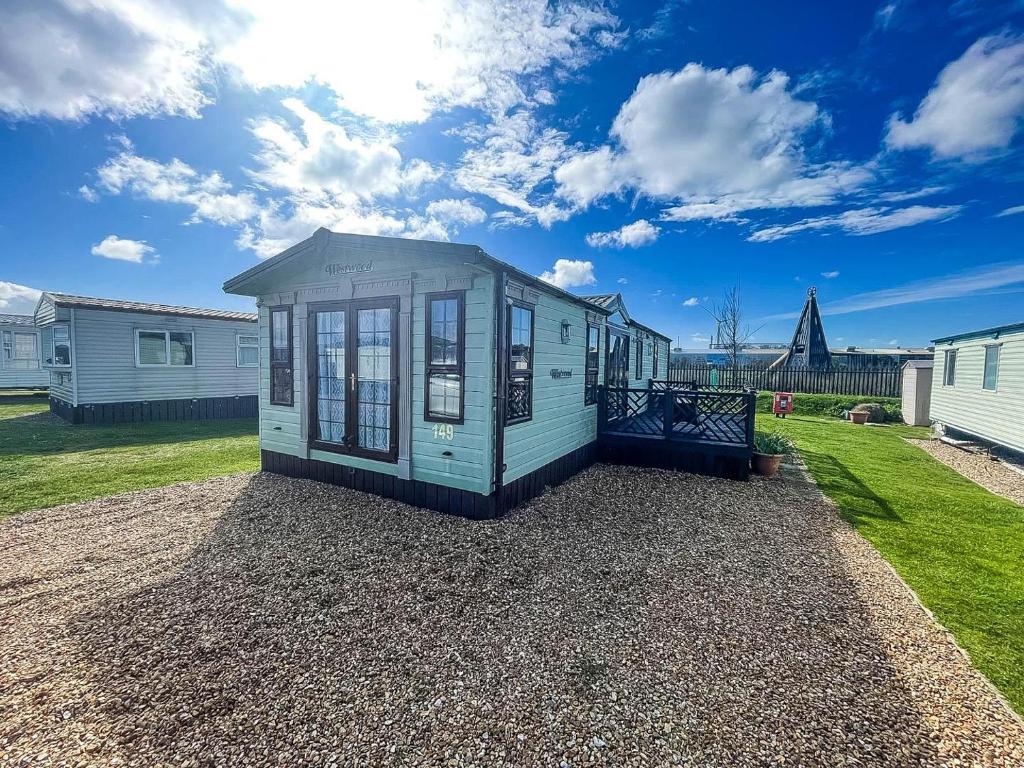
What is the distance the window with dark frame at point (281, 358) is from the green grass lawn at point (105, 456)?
1.70 m

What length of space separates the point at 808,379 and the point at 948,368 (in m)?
6.83

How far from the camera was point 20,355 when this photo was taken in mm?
19078

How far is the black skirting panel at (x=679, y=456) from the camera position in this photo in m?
7.11

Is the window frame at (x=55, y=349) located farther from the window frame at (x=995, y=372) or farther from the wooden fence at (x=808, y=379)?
the window frame at (x=995, y=372)

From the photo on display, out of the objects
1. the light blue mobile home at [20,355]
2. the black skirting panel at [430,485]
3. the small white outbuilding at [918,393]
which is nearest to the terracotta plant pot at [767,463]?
the black skirting panel at [430,485]

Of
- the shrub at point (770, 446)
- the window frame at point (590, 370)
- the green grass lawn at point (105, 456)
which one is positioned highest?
the window frame at point (590, 370)

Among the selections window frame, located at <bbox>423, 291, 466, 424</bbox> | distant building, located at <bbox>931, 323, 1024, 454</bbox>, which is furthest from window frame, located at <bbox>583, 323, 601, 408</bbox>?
distant building, located at <bbox>931, 323, 1024, 454</bbox>

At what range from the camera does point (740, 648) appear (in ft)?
9.13

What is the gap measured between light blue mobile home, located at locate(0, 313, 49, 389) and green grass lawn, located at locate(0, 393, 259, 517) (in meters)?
10.3

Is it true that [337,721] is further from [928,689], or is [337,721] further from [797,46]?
[797,46]

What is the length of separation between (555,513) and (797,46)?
9.75 metres

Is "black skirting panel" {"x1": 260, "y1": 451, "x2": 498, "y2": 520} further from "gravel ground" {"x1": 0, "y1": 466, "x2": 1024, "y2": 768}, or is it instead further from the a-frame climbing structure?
the a-frame climbing structure

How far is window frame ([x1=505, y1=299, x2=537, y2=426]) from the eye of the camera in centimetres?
500

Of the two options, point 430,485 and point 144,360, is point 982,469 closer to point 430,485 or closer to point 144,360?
point 430,485
